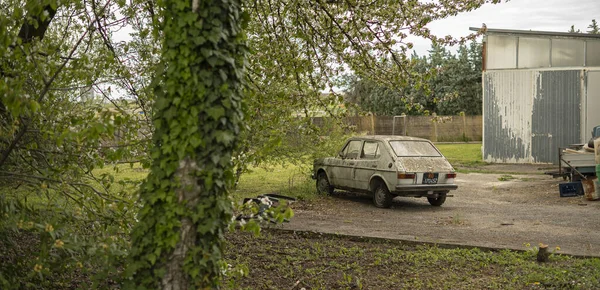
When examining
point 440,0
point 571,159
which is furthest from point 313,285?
point 571,159

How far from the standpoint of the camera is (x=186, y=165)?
175 inches

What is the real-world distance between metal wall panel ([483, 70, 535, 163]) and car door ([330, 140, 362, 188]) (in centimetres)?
1352

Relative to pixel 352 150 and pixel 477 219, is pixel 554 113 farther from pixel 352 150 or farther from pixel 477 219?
pixel 477 219

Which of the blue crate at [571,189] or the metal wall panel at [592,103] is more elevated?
the metal wall panel at [592,103]

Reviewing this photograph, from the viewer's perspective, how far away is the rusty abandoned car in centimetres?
1336

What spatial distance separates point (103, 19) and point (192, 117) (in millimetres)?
3802

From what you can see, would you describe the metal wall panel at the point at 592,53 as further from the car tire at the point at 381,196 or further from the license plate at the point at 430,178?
the car tire at the point at 381,196

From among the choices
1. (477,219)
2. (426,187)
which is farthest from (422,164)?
(477,219)

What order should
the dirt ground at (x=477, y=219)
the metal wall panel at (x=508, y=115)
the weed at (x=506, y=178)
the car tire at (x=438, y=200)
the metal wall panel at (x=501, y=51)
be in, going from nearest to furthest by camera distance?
the dirt ground at (x=477, y=219) → the car tire at (x=438, y=200) → the weed at (x=506, y=178) → the metal wall panel at (x=508, y=115) → the metal wall panel at (x=501, y=51)

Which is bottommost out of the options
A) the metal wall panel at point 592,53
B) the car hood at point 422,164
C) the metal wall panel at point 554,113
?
the car hood at point 422,164

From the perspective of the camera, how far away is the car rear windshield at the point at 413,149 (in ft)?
45.5

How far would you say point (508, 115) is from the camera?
26969 mm

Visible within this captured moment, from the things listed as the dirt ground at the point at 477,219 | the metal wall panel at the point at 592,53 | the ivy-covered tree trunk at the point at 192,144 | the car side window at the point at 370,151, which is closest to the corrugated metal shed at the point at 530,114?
the metal wall panel at the point at 592,53

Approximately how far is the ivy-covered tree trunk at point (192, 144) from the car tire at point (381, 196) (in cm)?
940
